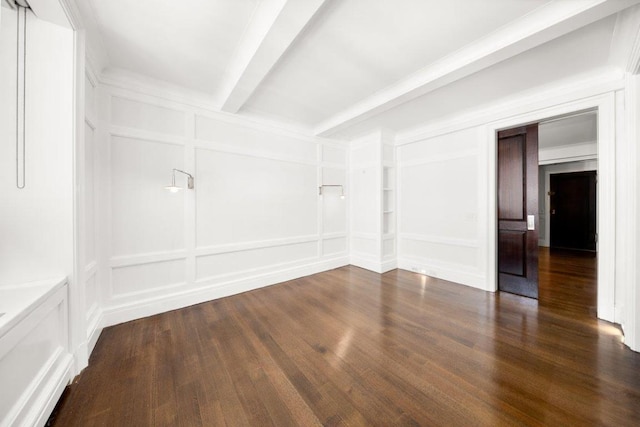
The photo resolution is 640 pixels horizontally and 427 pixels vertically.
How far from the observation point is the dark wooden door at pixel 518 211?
3.27 metres

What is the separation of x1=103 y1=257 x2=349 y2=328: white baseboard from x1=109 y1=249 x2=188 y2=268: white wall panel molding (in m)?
0.46

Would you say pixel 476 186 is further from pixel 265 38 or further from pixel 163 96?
pixel 163 96

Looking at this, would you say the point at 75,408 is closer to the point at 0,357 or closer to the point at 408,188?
the point at 0,357

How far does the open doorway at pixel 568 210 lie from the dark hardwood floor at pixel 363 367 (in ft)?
3.35

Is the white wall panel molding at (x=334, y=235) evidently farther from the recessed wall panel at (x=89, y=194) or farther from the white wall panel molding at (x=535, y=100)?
the recessed wall panel at (x=89, y=194)

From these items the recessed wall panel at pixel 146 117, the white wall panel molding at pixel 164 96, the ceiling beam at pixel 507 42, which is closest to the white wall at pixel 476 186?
the ceiling beam at pixel 507 42

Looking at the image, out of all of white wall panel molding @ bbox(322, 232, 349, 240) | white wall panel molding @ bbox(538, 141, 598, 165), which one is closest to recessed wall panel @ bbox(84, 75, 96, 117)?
white wall panel molding @ bbox(322, 232, 349, 240)

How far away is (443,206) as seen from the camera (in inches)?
Answer: 162

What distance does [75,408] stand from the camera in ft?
4.98

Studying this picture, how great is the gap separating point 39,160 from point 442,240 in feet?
16.5

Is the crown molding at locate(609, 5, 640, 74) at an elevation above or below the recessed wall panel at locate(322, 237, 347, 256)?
above

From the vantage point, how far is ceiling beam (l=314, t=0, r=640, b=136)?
165 cm

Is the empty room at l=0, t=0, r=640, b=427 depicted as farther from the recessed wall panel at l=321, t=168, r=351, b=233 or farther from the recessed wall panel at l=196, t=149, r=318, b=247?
the recessed wall panel at l=321, t=168, r=351, b=233

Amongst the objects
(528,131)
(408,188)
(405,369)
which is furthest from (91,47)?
(528,131)
